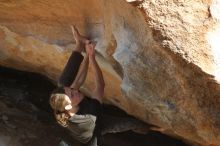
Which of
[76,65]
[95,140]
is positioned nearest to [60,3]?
[76,65]

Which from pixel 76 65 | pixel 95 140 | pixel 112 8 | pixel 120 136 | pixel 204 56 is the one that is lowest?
pixel 120 136

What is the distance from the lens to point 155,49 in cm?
304

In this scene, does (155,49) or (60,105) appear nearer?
(155,49)

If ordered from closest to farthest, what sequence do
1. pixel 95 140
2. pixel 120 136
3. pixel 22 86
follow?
pixel 95 140 < pixel 120 136 < pixel 22 86

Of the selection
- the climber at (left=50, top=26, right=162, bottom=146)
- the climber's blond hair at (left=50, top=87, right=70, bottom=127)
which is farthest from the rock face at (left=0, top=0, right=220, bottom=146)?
the climber's blond hair at (left=50, top=87, right=70, bottom=127)

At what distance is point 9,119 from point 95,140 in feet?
4.50

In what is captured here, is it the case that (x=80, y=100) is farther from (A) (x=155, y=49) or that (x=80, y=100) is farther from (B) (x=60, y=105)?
(A) (x=155, y=49)

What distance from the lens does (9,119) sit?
4668mm

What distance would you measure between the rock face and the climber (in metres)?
0.15

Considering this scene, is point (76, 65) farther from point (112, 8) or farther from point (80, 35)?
point (112, 8)

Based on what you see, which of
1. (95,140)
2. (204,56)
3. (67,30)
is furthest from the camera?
(67,30)

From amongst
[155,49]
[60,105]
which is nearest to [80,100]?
[60,105]

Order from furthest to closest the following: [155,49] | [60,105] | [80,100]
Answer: [80,100], [60,105], [155,49]

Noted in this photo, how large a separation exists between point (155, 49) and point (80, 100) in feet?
2.47
